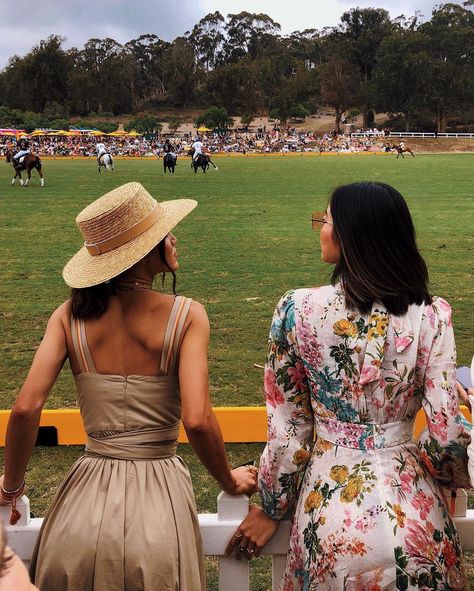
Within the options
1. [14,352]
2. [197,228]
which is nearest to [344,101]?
[197,228]

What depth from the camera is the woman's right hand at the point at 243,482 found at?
2172 millimetres

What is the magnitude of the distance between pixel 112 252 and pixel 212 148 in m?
65.0

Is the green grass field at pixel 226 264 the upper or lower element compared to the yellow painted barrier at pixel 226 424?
lower

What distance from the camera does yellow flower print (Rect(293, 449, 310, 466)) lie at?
2059 millimetres

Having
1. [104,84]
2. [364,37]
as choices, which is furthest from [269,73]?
[104,84]

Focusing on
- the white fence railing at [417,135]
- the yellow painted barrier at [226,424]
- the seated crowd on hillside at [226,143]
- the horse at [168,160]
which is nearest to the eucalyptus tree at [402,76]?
the white fence railing at [417,135]

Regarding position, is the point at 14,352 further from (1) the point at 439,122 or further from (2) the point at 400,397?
(1) the point at 439,122

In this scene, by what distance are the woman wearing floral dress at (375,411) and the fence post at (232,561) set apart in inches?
9.7

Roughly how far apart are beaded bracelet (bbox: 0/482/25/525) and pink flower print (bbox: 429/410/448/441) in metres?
1.21

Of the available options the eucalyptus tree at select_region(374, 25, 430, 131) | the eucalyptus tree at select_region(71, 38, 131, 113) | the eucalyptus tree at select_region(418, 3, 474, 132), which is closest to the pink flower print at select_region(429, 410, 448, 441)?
the eucalyptus tree at select_region(418, 3, 474, 132)

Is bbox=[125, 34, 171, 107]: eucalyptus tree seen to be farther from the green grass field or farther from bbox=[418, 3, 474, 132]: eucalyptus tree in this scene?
the green grass field

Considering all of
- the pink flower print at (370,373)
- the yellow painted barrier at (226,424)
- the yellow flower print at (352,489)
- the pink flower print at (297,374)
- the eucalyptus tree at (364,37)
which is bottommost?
the yellow painted barrier at (226,424)

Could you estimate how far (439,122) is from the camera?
81.5 m

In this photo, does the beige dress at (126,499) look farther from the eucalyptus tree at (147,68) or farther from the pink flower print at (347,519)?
the eucalyptus tree at (147,68)
